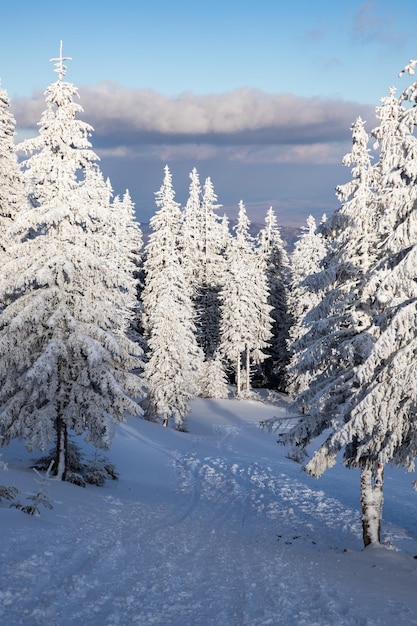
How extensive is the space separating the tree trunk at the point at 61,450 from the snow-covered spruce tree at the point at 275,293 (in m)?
42.5

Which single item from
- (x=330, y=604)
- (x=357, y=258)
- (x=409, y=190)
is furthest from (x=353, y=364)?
(x=330, y=604)

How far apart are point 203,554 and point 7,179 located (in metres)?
21.0

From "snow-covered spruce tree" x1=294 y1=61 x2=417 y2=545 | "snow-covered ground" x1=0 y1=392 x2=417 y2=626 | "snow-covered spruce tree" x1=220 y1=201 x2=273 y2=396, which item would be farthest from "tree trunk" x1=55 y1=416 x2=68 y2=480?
"snow-covered spruce tree" x1=220 y1=201 x2=273 y2=396

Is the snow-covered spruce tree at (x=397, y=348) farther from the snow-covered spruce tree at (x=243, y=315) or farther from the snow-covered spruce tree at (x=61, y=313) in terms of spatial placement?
the snow-covered spruce tree at (x=243, y=315)

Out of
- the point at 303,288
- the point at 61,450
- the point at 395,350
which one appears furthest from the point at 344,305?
the point at 303,288

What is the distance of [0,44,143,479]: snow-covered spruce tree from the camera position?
16062 mm

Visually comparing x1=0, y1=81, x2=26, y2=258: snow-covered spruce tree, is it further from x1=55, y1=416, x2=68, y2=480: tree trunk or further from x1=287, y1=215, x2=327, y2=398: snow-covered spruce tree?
x1=287, y1=215, x2=327, y2=398: snow-covered spruce tree

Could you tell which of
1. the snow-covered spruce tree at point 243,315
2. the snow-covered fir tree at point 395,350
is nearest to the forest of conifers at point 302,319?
the snow-covered fir tree at point 395,350

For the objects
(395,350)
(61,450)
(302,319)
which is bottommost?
(61,450)

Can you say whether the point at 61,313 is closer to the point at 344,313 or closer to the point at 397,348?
the point at 344,313

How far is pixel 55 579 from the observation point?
9.15 m

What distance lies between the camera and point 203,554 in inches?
493

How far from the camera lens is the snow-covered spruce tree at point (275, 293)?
59062 millimetres

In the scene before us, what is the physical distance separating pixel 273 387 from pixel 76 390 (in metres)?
47.7
